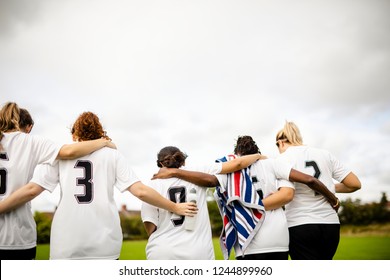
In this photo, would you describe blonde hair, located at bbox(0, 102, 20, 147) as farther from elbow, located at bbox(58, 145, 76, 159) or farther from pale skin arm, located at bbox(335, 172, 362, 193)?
pale skin arm, located at bbox(335, 172, 362, 193)

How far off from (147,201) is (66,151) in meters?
0.84

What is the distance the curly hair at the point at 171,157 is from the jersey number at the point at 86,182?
0.68m

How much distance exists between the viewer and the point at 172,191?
3.61 m

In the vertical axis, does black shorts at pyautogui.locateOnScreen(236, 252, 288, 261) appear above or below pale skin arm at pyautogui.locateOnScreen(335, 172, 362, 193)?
below

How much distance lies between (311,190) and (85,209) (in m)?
2.40

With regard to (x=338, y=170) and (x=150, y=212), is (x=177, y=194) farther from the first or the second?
(x=338, y=170)

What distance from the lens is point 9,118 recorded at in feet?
11.8

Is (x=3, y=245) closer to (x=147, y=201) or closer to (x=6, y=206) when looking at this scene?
(x=6, y=206)

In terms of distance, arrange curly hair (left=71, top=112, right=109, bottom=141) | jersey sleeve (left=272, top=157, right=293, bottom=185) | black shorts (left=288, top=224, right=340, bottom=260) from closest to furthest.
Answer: curly hair (left=71, top=112, right=109, bottom=141) → jersey sleeve (left=272, top=157, right=293, bottom=185) → black shorts (left=288, top=224, right=340, bottom=260)

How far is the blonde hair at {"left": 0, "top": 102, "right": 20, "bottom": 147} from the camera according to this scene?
361 centimetres

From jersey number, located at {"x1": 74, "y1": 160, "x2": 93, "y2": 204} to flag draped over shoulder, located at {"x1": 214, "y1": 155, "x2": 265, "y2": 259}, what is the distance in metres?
1.23

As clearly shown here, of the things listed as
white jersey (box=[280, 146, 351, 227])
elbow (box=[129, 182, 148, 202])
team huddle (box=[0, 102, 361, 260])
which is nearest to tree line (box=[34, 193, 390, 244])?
white jersey (box=[280, 146, 351, 227])

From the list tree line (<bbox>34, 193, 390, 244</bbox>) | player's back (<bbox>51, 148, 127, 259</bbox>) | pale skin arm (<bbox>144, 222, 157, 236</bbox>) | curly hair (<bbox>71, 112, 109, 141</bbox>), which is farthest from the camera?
tree line (<bbox>34, 193, 390, 244</bbox>)
